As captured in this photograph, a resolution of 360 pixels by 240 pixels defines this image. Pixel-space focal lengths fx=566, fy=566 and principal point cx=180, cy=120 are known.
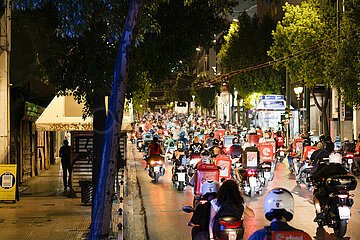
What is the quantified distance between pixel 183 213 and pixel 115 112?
5301mm

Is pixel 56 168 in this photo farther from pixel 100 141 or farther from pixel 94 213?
pixel 94 213

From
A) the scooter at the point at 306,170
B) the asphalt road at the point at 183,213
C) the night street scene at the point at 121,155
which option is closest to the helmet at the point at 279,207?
the night street scene at the point at 121,155

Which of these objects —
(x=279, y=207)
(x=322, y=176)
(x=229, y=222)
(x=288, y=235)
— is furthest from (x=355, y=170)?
(x=288, y=235)

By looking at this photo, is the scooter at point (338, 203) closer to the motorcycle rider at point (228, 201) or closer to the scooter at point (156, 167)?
the motorcycle rider at point (228, 201)

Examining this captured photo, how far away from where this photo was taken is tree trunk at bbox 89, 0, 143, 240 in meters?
8.71

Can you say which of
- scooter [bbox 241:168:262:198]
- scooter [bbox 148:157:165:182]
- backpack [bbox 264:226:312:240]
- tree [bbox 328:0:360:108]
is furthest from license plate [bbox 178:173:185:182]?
backpack [bbox 264:226:312:240]

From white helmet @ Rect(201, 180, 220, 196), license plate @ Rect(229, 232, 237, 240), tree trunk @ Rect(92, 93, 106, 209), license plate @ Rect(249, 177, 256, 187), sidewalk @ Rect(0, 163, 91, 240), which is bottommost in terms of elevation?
sidewalk @ Rect(0, 163, 91, 240)

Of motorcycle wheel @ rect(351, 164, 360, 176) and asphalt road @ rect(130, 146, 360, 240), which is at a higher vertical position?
motorcycle wheel @ rect(351, 164, 360, 176)

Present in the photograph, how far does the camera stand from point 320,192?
10.8 metres

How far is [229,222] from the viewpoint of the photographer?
6047mm

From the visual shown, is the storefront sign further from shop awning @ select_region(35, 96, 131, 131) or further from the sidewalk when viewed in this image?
shop awning @ select_region(35, 96, 131, 131)

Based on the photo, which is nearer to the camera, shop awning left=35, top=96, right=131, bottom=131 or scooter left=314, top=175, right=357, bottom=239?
scooter left=314, top=175, right=357, bottom=239

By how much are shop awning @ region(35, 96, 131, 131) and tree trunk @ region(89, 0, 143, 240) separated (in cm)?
801

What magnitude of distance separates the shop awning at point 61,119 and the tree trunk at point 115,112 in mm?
8008
